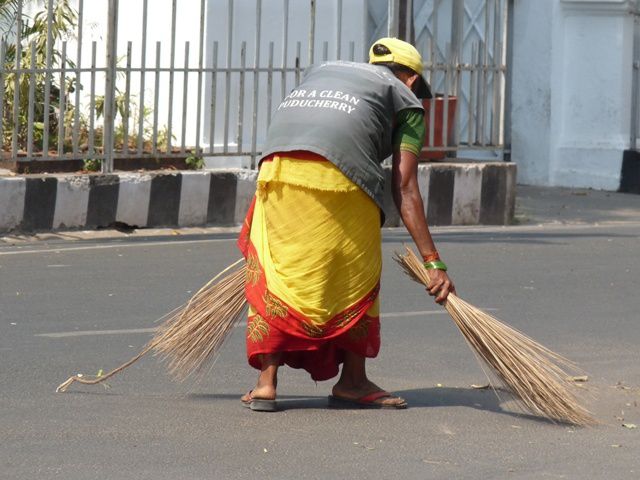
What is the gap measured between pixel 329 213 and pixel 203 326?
721mm

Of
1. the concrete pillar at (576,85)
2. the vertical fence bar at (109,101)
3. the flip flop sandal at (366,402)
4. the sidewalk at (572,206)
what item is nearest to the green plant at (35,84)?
the vertical fence bar at (109,101)

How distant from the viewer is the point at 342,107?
227 inches

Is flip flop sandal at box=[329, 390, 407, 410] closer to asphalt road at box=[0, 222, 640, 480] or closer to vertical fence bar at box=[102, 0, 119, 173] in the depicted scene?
asphalt road at box=[0, 222, 640, 480]

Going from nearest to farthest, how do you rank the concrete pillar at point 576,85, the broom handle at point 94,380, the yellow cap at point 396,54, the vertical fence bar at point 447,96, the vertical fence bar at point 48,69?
the yellow cap at point 396,54
the broom handle at point 94,380
the vertical fence bar at point 48,69
the vertical fence bar at point 447,96
the concrete pillar at point 576,85

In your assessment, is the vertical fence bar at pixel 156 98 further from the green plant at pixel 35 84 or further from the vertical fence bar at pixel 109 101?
the green plant at pixel 35 84

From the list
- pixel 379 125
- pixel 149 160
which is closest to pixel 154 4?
pixel 149 160

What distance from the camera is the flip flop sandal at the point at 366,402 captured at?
5.98 meters

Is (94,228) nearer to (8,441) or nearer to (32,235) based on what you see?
(32,235)

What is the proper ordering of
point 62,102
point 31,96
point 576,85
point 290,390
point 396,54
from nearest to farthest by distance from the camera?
point 396,54 < point 290,390 < point 31,96 < point 62,102 < point 576,85

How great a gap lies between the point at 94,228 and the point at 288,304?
5.95 metres

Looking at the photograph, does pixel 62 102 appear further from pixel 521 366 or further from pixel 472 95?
pixel 521 366

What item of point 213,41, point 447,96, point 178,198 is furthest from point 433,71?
point 178,198

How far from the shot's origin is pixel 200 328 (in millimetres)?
6078

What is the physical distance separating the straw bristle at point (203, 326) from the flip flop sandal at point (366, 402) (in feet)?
1.67
